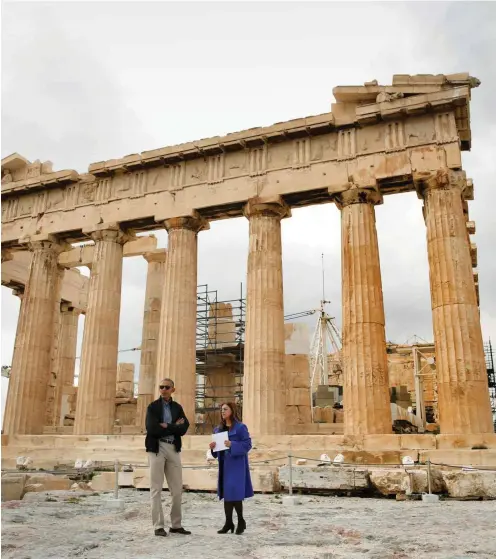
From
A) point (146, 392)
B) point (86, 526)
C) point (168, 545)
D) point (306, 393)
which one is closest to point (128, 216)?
point (146, 392)

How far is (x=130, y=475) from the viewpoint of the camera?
1284 cm

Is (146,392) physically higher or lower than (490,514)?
higher

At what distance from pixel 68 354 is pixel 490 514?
25.2 m

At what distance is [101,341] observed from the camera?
20.4m

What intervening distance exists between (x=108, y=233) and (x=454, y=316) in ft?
41.0

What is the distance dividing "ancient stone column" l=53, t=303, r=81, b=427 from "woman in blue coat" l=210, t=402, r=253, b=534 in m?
23.3

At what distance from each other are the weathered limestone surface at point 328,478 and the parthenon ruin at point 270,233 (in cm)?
450

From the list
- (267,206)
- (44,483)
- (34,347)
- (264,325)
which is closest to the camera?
(44,483)

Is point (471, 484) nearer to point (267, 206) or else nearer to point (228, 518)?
point (228, 518)

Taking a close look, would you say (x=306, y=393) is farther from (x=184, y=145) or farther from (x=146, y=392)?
(x=184, y=145)

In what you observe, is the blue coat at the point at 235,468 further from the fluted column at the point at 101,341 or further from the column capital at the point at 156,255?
the column capital at the point at 156,255

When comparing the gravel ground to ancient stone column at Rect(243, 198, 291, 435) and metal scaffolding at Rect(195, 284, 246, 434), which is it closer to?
ancient stone column at Rect(243, 198, 291, 435)

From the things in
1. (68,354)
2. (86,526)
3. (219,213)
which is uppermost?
(219,213)

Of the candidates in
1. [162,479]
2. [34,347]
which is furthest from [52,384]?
[162,479]
